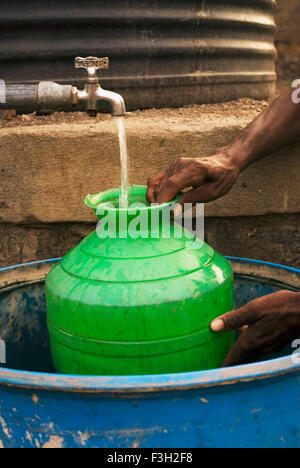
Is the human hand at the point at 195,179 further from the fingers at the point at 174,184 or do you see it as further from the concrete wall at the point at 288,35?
the concrete wall at the point at 288,35

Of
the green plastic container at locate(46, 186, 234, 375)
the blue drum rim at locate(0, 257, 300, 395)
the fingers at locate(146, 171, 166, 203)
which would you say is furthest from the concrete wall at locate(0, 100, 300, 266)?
the blue drum rim at locate(0, 257, 300, 395)

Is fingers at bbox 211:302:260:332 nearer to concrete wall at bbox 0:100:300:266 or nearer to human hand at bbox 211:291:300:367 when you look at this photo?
human hand at bbox 211:291:300:367

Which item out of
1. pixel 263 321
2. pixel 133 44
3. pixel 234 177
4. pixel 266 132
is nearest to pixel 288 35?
pixel 133 44

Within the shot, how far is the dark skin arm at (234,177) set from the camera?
1334mm

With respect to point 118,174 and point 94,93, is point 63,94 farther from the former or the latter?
point 118,174

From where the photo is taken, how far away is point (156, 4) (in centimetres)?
212

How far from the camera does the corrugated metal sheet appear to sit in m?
2.09

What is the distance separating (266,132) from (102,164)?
1.97 feet

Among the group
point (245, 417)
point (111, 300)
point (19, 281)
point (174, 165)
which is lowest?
point (19, 281)

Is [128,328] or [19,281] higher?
[128,328]

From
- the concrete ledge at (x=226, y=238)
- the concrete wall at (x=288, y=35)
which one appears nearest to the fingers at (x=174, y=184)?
the concrete ledge at (x=226, y=238)

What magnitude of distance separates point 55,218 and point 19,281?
0.41 meters
